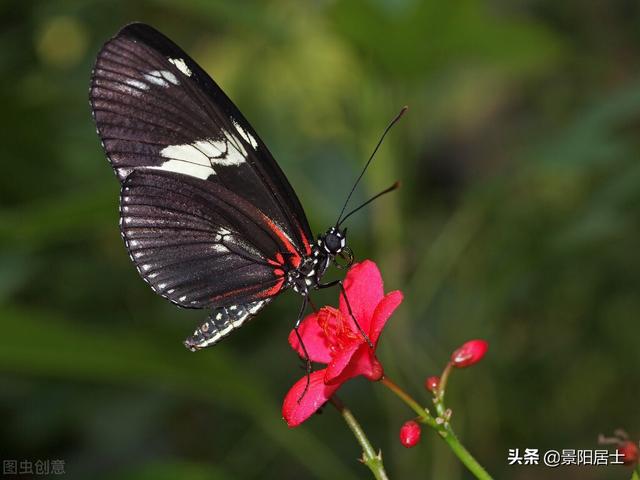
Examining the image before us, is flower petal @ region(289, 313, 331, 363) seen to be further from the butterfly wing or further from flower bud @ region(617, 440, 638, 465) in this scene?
flower bud @ region(617, 440, 638, 465)

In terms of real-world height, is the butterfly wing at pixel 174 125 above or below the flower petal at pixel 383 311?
above

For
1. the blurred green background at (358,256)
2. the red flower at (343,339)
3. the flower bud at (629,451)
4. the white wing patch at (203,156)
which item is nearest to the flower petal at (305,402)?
the red flower at (343,339)

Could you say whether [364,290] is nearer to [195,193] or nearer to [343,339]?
[343,339]

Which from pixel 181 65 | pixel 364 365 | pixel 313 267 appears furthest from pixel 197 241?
pixel 364 365

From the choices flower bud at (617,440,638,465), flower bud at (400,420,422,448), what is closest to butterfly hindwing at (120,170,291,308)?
flower bud at (400,420,422,448)

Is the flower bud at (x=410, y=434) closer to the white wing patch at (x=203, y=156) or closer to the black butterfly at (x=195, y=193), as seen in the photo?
the black butterfly at (x=195, y=193)

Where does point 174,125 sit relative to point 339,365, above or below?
above
